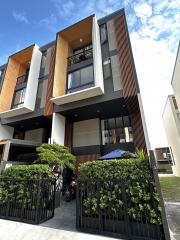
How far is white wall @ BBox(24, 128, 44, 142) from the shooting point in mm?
15259

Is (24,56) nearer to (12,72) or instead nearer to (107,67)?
(12,72)

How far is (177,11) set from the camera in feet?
27.2

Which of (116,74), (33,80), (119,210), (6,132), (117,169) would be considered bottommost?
(119,210)

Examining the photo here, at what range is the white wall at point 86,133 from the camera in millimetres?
12698

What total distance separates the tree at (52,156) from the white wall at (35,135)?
6006 millimetres

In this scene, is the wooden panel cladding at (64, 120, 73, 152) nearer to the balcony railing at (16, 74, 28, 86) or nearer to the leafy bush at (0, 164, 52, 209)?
the leafy bush at (0, 164, 52, 209)

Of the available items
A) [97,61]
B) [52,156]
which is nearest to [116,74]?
[97,61]

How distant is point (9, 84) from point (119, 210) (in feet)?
51.3

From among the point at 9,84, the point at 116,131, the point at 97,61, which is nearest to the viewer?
the point at 97,61

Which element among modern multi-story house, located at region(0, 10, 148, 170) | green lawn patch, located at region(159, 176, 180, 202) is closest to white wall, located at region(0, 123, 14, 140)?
modern multi-story house, located at region(0, 10, 148, 170)

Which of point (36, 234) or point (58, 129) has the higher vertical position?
point (58, 129)

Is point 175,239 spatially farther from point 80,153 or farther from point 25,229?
point 80,153

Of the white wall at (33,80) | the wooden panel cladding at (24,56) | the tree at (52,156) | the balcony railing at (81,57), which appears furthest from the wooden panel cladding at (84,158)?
the wooden panel cladding at (24,56)

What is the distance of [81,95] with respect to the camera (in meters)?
10.7
